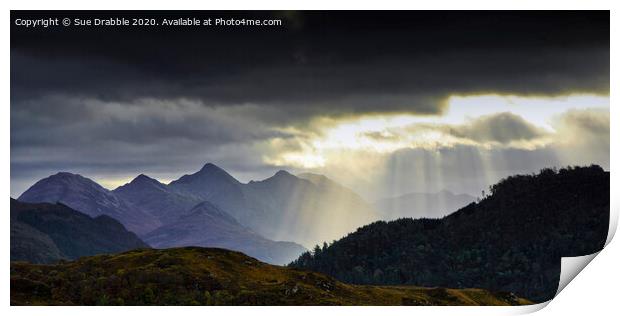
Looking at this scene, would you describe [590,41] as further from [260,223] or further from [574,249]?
[260,223]

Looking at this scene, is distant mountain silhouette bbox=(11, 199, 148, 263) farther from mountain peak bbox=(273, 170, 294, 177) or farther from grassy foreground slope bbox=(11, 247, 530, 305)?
mountain peak bbox=(273, 170, 294, 177)

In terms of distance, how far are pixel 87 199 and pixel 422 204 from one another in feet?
93.5

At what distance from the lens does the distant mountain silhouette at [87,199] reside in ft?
236

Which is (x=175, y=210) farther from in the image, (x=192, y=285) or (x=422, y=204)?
(x=192, y=285)

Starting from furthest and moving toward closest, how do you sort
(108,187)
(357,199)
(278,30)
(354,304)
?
1. (357,199)
2. (108,187)
3. (278,30)
4. (354,304)

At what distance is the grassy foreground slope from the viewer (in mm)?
60094

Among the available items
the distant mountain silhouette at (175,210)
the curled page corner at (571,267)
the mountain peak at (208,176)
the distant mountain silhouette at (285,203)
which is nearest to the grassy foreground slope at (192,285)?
the curled page corner at (571,267)

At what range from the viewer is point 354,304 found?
61.2 meters

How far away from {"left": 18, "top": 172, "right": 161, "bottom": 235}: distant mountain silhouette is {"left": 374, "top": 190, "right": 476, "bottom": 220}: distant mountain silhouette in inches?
869

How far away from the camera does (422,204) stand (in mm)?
80312

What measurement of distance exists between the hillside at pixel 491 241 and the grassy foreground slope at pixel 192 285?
40.9 ft

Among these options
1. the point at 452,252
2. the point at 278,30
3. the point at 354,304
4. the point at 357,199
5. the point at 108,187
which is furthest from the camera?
the point at 452,252
